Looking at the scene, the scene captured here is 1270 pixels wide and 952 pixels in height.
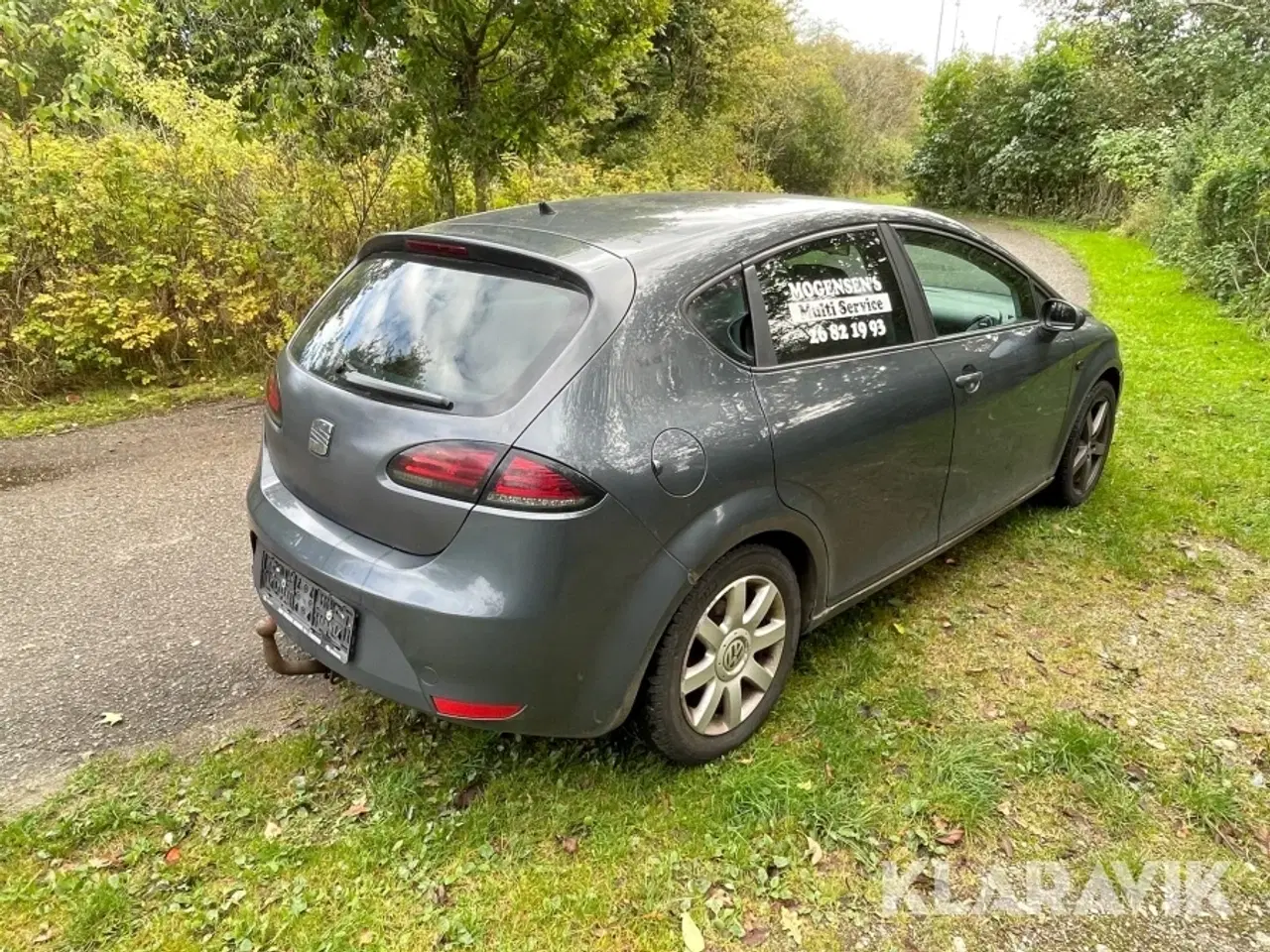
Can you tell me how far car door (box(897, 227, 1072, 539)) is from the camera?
11.1 feet

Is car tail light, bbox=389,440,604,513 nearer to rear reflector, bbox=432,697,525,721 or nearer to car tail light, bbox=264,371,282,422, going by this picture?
rear reflector, bbox=432,697,525,721

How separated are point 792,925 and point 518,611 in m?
1.11

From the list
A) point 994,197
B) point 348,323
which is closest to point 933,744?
point 348,323

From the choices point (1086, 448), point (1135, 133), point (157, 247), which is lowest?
point (1086, 448)

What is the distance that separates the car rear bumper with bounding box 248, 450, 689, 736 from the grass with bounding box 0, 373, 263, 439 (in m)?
4.66

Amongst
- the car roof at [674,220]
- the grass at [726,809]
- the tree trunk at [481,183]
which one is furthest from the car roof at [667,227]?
the tree trunk at [481,183]

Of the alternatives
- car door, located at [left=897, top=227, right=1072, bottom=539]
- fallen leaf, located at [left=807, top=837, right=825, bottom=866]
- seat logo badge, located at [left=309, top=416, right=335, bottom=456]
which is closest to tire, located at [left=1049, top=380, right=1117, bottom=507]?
car door, located at [left=897, top=227, right=1072, bottom=539]

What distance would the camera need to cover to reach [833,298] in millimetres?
2957

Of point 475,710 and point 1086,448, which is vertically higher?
point 1086,448

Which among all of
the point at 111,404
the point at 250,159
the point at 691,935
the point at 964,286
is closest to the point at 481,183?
the point at 250,159

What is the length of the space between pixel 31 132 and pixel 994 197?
23.6 m

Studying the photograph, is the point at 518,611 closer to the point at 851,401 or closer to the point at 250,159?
the point at 851,401

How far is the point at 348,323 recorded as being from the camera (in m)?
2.70

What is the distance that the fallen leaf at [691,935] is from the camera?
2141 mm
